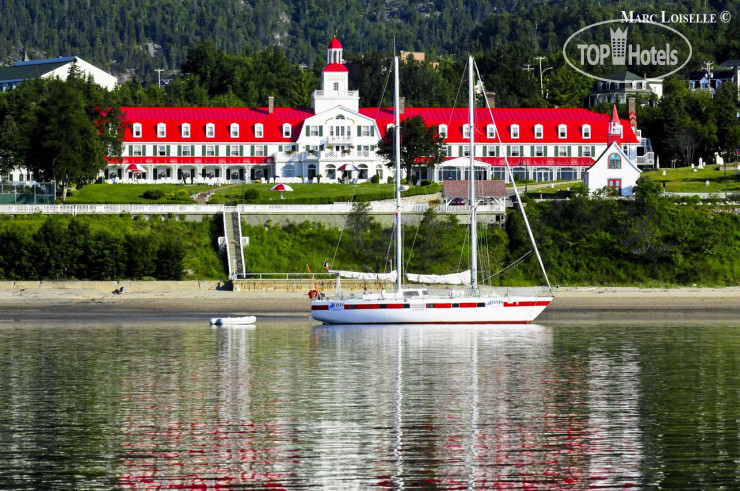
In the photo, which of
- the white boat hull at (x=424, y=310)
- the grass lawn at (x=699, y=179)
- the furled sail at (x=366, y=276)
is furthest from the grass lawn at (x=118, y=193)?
the grass lawn at (x=699, y=179)

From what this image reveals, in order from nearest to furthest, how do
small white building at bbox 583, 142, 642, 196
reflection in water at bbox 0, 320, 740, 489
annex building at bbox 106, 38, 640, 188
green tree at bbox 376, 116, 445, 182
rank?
reflection in water at bbox 0, 320, 740, 489 → small white building at bbox 583, 142, 642, 196 → green tree at bbox 376, 116, 445, 182 → annex building at bbox 106, 38, 640, 188

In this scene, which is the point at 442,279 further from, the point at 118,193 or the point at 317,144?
the point at 317,144

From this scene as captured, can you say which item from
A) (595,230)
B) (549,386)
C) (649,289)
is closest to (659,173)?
(595,230)

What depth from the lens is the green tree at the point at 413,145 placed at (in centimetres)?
10369

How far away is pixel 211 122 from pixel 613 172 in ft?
136

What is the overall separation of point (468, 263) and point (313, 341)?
28.4 m

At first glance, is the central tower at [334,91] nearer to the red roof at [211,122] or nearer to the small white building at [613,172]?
the red roof at [211,122]

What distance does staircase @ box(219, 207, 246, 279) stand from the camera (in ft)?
257

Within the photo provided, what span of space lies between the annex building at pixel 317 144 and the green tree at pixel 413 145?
29.8 ft

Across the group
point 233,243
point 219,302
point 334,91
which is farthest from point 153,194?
point 334,91

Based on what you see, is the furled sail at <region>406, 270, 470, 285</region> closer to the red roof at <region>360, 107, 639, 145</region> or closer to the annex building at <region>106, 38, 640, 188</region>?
the annex building at <region>106, 38, 640, 188</region>

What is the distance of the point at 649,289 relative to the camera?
78500 millimetres

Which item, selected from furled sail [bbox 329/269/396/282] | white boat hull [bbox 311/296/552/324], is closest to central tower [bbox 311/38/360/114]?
furled sail [bbox 329/269/396/282]

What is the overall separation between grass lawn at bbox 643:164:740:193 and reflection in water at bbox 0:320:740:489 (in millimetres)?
42930
